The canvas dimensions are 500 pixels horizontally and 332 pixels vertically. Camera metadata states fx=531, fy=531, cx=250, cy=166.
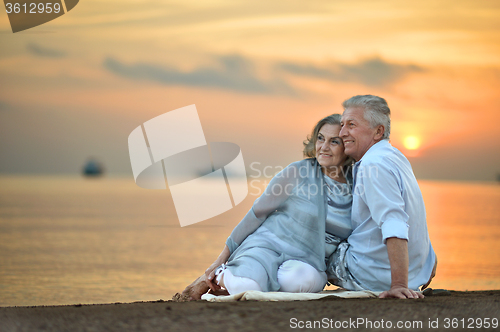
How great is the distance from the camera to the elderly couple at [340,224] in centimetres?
352

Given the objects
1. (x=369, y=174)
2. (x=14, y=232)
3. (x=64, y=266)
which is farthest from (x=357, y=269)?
(x=14, y=232)

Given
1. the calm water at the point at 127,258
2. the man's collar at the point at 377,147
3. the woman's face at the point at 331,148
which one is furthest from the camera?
the calm water at the point at 127,258

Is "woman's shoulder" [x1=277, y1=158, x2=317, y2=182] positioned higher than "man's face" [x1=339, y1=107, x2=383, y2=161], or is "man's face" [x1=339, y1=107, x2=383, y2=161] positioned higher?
"man's face" [x1=339, y1=107, x2=383, y2=161]

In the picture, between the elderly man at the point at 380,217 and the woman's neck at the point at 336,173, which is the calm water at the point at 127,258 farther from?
the elderly man at the point at 380,217

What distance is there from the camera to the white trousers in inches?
151

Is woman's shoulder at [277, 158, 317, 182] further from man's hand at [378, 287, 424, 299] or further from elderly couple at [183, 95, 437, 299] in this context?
man's hand at [378, 287, 424, 299]

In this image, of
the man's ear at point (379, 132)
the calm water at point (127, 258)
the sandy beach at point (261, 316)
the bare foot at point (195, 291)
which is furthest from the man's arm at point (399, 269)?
the calm water at point (127, 258)

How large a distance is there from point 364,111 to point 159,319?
2.10 m

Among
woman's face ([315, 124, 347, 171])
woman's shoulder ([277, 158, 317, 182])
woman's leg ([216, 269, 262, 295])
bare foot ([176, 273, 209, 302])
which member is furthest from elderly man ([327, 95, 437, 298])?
bare foot ([176, 273, 209, 302])

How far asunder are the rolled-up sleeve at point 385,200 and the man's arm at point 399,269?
53 millimetres

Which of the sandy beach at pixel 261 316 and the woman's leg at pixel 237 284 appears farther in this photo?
the woman's leg at pixel 237 284

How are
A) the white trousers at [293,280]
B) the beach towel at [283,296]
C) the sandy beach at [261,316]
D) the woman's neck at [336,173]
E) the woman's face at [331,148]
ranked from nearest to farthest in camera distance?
the sandy beach at [261,316] → the beach towel at [283,296] → the white trousers at [293,280] → the woman's face at [331,148] → the woman's neck at [336,173]

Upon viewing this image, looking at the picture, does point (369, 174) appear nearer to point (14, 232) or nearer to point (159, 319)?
point (159, 319)

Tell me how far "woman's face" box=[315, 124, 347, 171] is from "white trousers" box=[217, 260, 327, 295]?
0.82 metres
